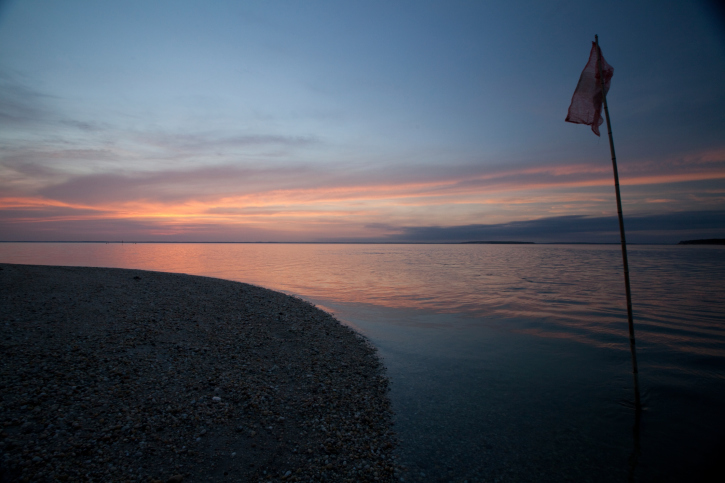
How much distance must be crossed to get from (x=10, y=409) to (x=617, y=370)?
16.4 meters

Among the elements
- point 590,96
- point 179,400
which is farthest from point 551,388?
point 179,400

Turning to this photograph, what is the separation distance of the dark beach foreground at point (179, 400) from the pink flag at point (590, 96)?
30.1 ft

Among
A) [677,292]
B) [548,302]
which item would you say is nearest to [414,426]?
[548,302]

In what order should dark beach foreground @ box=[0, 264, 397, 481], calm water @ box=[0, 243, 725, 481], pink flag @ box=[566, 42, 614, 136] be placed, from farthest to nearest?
pink flag @ box=[566, 42, 614, 136], calm water @ box=[0, 243, 725, 481], dark beach foreground @ box=[0, 264, 397, 481]

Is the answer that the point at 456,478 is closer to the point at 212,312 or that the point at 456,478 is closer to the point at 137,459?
the point at 137,459

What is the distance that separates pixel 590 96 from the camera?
812cm

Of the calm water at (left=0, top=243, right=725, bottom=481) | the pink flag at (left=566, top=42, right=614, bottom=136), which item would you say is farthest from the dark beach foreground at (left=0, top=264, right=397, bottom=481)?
the pink flag at (left=566, top=42, right=614, bottom=136)

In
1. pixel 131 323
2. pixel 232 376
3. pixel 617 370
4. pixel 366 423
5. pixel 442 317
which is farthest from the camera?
pixel 442 317

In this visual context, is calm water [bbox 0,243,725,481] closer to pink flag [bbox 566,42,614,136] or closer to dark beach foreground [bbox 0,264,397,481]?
dark beach foreground [bbox 0,264,397,481]

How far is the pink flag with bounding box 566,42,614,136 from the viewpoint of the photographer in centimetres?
798

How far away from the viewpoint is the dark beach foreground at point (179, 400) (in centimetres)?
529

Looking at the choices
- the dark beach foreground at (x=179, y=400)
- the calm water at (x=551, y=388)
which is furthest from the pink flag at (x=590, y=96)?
the dark beach foreground at (x=179, y=400)

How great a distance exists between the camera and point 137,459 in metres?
5.25

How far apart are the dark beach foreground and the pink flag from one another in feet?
30.1
